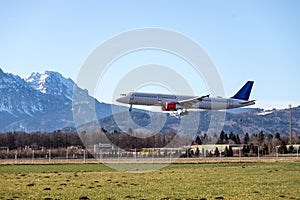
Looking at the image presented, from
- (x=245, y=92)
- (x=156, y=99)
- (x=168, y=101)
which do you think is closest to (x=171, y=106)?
(x=168, y=101)

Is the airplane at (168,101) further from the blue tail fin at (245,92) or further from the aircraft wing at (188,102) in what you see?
the blue tail fin at (245,92)

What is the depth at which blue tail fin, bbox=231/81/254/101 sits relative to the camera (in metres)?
101

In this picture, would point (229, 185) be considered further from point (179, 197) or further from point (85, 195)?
point (85, 195)

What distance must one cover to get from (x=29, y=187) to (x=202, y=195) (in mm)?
10910

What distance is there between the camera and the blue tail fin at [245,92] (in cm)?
10056

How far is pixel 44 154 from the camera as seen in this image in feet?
384

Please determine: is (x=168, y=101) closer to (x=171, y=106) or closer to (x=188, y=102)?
(x=171, y=106)

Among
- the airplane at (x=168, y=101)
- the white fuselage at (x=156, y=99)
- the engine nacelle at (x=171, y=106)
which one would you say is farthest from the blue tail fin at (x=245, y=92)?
the engine nacelle at (x=171, y=106)

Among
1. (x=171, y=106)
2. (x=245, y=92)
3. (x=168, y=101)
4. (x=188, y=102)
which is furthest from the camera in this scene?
(x=245, y=92)

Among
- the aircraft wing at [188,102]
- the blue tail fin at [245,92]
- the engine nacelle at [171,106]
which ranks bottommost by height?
the engine nacelle at [171,106]

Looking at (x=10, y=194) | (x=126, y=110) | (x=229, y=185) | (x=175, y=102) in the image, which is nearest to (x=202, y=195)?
(x=229, y=185)

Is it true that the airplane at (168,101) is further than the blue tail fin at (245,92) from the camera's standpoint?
No

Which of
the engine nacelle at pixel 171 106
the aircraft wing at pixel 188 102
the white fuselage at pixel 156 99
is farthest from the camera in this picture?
the aircraft wing at pixel 188 102

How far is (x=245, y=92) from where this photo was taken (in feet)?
333
